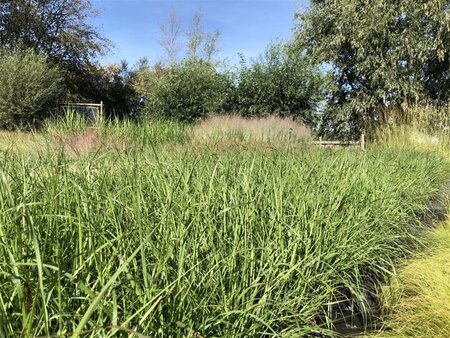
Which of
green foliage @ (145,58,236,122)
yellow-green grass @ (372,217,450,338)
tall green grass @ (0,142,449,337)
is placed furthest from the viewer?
green foliage @ (145,58,236,122)

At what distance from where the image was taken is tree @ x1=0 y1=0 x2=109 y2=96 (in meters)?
19.9

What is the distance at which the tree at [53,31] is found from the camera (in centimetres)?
1992

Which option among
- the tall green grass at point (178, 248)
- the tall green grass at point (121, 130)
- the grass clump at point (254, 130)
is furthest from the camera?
the grass clump at point (254, 130)

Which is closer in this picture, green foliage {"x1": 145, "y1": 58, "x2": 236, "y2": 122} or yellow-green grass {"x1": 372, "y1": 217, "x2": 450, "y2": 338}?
yellow-green grass {"x1": 372, "y1": 217, "x2": 450, "y2": 338}

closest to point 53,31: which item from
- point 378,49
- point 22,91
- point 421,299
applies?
point 22,91

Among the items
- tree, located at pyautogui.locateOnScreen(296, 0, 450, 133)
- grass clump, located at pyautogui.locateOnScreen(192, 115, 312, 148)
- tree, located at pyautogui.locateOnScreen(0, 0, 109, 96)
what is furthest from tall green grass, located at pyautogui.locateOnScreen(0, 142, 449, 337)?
tree, located at pyautogui.locateOnScreen(0, 0, 109, 96)

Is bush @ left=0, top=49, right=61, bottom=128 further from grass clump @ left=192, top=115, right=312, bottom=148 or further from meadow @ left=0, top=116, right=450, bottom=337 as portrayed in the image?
meadow @ left=0, top=116, right=450, bottom=337

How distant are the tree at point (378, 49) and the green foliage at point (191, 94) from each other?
3.13m

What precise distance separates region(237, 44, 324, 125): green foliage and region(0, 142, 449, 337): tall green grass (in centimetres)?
1080

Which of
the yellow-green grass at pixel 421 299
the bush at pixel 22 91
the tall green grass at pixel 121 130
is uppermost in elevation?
the bush at pixel 22 91

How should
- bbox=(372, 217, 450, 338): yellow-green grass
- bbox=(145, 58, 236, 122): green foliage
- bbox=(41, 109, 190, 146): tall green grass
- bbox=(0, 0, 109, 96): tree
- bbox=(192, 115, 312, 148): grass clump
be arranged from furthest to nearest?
bbox=(0, 0, 109, 96): tree < bbox=(145, 58, 236, 122): green foliage < bbox=(192, 115, 312, 148): grass clump < bbox=(41, 109, 190, 146): tall green grass < bbox=(372, 217, 450, 338): yellow-green grass

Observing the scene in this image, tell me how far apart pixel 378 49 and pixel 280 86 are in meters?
3.04

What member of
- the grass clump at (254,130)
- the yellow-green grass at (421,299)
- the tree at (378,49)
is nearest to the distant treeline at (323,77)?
the tree at (378,49)

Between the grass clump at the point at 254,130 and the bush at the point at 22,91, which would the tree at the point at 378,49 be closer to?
the grass clump at the point at 254,130
